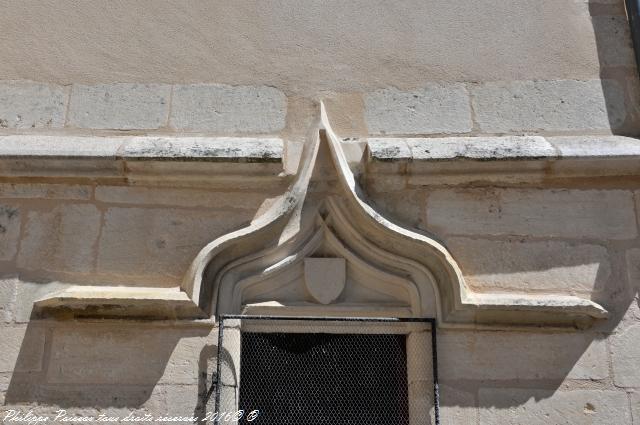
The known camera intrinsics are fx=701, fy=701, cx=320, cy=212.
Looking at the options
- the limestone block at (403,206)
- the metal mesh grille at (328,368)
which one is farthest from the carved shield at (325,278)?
the limestone block at (403,206)

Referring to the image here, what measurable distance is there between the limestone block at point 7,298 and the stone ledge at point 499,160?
1.51 meters

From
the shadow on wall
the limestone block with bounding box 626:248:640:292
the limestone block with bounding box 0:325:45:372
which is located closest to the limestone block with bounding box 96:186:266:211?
the limestone block with bounding box 0:325:45:372

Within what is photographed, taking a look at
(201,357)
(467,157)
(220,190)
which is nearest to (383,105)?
(467,157)

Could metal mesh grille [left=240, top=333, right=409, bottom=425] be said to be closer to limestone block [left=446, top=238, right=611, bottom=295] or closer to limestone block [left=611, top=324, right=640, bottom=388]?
limestone block [left=446, top=238, right=611, bottom=295]

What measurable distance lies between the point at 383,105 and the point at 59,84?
4.83ft

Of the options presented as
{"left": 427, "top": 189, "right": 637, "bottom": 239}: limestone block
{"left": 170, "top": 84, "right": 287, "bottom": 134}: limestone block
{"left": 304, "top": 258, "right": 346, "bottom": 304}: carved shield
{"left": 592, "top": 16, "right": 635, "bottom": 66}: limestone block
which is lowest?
{"left": 304, "top": 258, "right": 346, "bottom": 304}: carved shield

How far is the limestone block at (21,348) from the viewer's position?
268cm

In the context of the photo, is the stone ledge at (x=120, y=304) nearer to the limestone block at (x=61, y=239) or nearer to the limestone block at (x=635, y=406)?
the limestone block at (x=61, y=239)

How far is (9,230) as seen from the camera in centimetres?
288

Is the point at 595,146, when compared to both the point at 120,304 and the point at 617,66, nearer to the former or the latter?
the point at 617,66

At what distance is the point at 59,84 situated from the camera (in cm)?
319

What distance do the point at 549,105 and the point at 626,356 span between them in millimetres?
1135

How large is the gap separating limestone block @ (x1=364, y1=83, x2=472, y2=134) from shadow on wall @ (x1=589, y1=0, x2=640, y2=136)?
2.15 ft

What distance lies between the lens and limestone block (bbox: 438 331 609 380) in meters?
2.69
